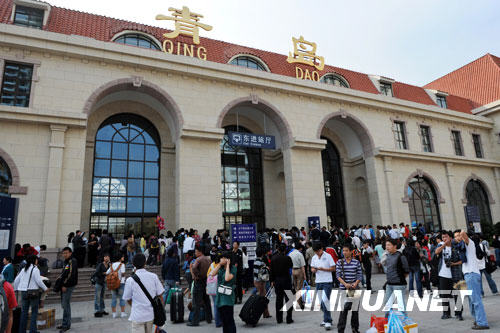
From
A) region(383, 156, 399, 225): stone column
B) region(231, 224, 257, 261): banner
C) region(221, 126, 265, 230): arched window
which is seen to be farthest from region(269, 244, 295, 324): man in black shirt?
region(383, 156, 399, 225): stone column

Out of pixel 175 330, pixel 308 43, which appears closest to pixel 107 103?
pixel 308 43

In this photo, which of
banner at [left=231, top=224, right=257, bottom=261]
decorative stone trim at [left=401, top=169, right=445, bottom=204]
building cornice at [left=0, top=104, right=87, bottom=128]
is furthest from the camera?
decorative stone trim at [left=401, top=169, right=445, bottom=204]

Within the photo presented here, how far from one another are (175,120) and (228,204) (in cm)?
631

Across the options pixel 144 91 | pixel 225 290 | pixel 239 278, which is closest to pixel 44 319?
pixel 225 290

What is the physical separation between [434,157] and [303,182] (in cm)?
1137

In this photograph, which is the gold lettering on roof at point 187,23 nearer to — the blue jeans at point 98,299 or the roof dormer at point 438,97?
the blue jeans at point 98,299

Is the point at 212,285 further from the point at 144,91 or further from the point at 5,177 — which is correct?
the point at 144,91

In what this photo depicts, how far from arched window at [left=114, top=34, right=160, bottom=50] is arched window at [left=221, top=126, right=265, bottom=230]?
21.8 feet

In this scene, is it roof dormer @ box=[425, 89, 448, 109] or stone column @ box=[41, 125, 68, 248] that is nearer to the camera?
stone column @ box=[41, 125, 68, 248]

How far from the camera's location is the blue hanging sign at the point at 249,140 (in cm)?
1667

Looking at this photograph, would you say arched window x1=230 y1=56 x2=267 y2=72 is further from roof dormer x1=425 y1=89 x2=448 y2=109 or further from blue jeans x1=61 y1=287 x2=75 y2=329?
blue jeans x1=61 y1=287 x2=75 y2=329

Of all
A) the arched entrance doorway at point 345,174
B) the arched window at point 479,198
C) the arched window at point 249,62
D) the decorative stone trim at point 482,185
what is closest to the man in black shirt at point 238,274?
the arched entrance doorway at point 345,174

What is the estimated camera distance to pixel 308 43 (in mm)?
21578

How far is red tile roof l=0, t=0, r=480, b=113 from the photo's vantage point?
17.0 m
